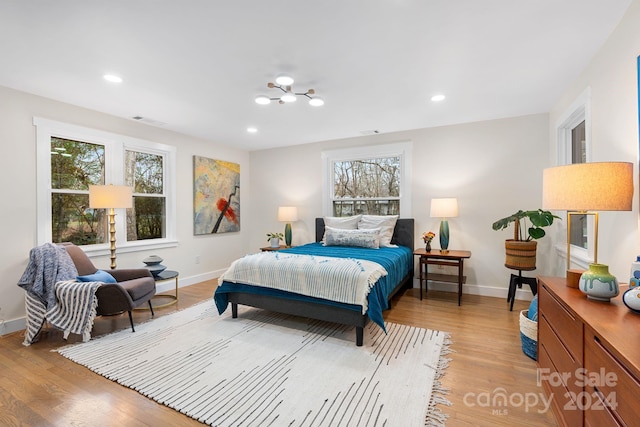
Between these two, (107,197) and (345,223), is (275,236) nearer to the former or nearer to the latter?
(345,223)

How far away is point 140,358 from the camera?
8.08 feet

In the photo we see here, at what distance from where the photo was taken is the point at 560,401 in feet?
5.28

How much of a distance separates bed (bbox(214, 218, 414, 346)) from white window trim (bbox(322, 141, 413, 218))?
1.00 meters

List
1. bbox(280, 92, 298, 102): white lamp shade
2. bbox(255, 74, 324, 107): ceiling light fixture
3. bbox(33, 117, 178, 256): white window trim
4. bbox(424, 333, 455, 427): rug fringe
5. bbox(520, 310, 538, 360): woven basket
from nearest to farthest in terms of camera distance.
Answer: bbox(424, 333, 455, 427): rug fringe
bbox(520, 310, 538, 360): woven basket
bbox(255, 74, 324, 107): ceiling light fixture
bbox(280, 92, 298, 102): white lamp shade
bbox(33, 117, 178, 256): white window trim

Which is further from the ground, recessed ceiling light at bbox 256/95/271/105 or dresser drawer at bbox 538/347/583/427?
recessed ceiling light at bbox 256/95/271/105

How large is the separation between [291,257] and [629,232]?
267 centimetres

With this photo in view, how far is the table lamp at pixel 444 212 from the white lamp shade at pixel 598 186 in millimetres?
2323

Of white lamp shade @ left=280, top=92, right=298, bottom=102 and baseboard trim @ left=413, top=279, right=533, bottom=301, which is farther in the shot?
baseboard trim @ left=413, top=279, right=533, bottom=301

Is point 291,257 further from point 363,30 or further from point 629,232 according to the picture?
point 629,232

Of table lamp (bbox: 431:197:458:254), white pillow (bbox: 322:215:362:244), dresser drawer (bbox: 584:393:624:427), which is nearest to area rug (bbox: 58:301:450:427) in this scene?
dresser drawer (bbox: 584:393:624:427)

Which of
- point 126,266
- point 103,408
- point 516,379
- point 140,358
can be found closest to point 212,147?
point 126,266

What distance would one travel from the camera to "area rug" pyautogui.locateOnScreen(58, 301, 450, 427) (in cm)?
181

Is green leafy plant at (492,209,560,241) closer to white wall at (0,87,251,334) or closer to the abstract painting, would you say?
the abstract painting

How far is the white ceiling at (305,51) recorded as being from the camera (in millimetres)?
1880
